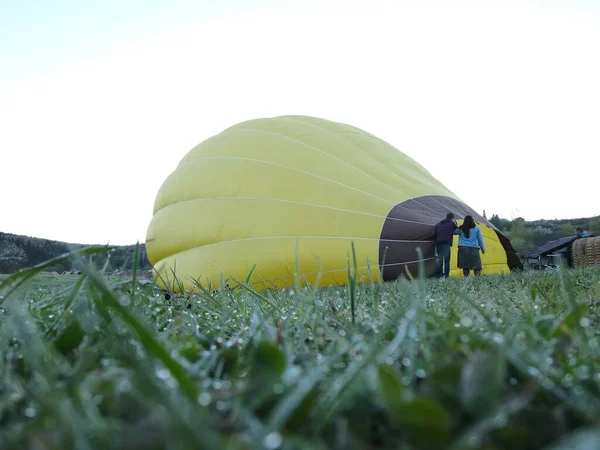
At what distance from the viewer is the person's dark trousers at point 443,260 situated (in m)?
5.78

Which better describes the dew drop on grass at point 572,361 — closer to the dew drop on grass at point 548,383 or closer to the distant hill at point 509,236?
the dew drop on grass at point 548,383

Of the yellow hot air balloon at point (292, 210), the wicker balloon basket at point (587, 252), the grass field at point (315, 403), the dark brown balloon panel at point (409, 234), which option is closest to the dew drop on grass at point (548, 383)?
the grass field at point (315, 403)

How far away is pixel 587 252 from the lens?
845 cm

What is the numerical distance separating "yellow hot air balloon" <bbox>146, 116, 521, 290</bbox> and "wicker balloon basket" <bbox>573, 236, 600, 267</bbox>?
3.29m

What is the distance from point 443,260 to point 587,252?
374cm

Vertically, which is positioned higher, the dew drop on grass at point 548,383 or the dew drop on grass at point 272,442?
the dew drop on grass at point 272,442

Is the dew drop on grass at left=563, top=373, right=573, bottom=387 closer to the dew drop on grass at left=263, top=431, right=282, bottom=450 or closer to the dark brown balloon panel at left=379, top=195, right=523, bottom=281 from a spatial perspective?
the dew drop on grass at left=263, top=431, right=282, bottom=450

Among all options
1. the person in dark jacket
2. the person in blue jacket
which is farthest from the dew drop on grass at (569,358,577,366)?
the person in blue jacket

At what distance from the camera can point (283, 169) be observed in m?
5.60

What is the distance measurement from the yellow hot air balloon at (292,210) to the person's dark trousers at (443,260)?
100mm

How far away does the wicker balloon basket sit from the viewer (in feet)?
26.7

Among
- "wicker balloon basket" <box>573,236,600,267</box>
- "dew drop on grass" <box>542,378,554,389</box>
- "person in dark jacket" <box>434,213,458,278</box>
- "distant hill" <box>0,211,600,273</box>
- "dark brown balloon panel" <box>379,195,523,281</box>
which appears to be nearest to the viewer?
"dew drop on grass" <box>542,378,554,389</box>

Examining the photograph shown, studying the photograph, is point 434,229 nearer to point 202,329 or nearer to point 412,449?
point 202,329

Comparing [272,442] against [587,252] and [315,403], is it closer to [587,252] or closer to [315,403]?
[315,403]
